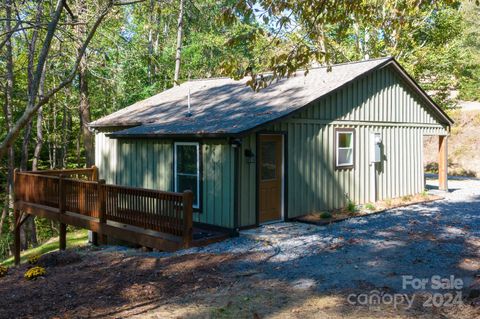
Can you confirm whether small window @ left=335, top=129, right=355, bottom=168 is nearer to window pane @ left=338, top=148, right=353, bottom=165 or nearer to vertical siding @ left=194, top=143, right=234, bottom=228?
window pane @ left=338, top=148, right=353, bottom=165

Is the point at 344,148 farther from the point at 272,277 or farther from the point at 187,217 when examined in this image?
the point at 272,277

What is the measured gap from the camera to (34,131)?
2561 cm

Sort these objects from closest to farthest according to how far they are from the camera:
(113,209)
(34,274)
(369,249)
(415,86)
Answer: (34,274) < (369,249) < (113,209) < (415,86)

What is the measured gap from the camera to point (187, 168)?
1094cm

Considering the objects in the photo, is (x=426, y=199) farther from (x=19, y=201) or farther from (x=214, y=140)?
(x=19, y=201)

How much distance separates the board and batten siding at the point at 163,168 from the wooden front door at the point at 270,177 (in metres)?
0.92

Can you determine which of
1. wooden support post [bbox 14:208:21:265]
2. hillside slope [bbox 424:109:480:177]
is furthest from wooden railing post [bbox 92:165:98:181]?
hillside slope [bbox 424:109:480:177]

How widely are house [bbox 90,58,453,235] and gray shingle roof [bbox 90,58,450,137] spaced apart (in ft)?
0.15

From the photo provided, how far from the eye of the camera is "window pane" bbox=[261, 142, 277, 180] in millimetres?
10562

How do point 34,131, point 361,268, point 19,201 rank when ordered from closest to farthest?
1. point 361,268
2. point 19,201
3. point 34,131

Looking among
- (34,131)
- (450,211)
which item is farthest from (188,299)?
(34,131)

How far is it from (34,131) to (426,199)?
69.2 ft

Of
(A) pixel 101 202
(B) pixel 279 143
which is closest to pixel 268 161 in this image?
(B) pixel 279 143

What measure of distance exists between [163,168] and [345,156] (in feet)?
16.7
